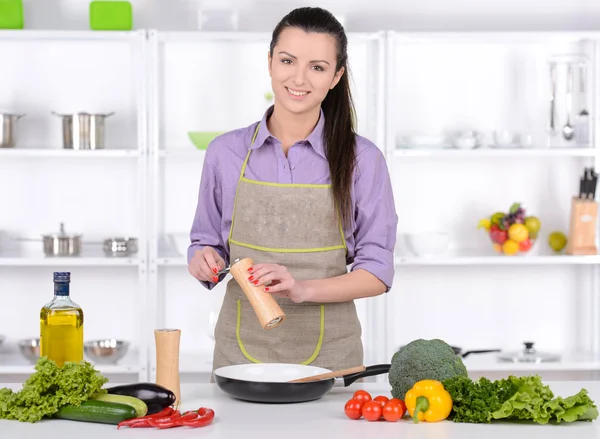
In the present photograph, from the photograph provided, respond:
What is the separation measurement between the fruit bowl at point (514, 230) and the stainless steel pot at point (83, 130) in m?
1.72

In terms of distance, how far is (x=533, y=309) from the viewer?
432 centimetres

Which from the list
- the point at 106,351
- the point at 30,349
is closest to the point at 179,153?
the point at 106,351

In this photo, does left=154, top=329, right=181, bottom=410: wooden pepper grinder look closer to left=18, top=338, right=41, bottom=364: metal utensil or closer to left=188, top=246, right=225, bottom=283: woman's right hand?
left=188, top=246, right=225, bottom=283: woman's right hand

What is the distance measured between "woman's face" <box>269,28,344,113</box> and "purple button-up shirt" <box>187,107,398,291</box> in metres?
0.15

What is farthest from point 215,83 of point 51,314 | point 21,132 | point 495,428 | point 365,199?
point 495,428

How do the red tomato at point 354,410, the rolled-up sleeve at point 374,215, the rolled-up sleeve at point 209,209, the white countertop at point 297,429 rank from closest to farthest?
the white countertop at point 297,429
the red tomato at point 354,410
the rolled-up sleeve at point 374,215
the rolled-up sleeve at point 209,209

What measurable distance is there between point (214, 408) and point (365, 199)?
0.76m

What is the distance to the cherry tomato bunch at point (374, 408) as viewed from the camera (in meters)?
1.65

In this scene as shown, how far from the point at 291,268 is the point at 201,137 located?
1721 millimetres

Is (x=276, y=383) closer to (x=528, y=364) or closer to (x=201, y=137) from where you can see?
(x=201, y=137)

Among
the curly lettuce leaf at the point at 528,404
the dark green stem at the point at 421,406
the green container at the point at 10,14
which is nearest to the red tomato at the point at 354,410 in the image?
the dark green stem at the point at 421,406

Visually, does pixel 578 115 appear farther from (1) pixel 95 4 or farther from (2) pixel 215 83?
(1) pixel 95 4

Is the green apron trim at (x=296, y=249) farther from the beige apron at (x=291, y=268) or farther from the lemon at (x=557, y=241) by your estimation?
the lemon at (x=557, y=241)

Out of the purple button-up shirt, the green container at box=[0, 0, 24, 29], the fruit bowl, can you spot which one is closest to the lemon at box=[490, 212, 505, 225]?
the fruit bowl
